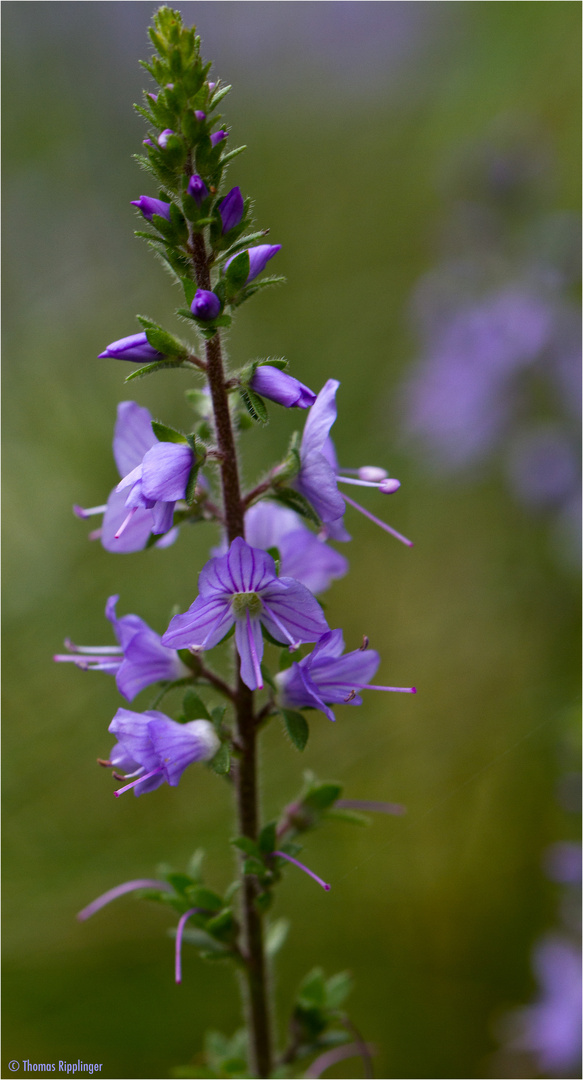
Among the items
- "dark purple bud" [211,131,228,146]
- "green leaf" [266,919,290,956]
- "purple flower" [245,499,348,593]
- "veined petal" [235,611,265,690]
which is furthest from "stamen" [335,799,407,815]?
"dark purple bud" [211,131,228,146]

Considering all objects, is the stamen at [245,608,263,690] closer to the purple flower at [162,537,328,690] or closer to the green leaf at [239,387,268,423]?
the purple flower at [162,537,328,690]

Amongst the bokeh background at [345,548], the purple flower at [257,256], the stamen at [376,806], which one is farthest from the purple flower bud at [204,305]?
the bokeh background at [345,548]

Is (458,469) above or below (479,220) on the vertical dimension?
below

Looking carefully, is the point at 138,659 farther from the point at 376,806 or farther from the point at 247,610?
the point at 376,806

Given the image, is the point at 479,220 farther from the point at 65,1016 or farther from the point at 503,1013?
the point at 65,1016

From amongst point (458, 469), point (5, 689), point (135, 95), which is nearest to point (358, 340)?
point (458, 469)

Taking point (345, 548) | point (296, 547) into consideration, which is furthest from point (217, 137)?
point (345, 548)

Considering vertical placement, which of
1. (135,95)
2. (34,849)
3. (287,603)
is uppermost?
(135,95)
